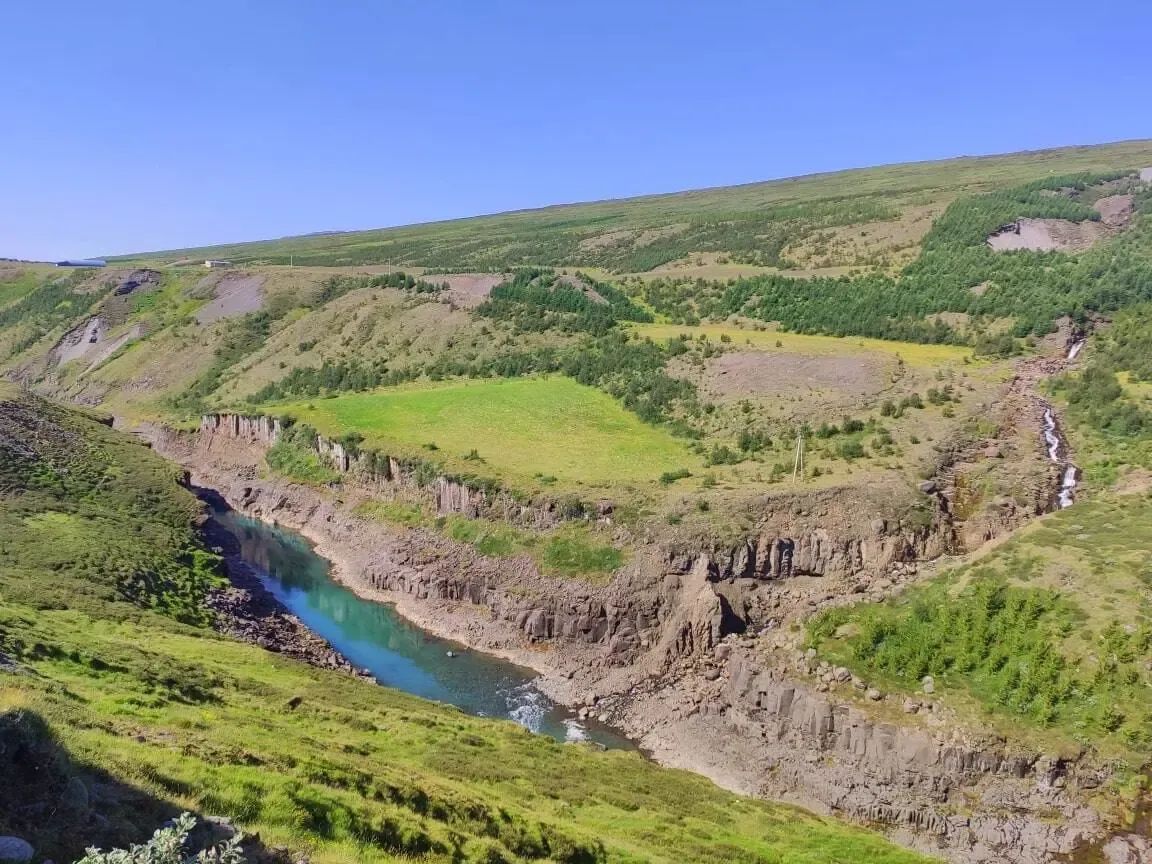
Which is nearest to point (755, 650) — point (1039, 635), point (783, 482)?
point (1039, 635)

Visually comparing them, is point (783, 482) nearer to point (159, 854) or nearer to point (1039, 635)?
point (1039, 635)

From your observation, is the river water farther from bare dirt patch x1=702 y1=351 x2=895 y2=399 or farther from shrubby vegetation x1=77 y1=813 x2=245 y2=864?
bare dirt patch x1=702 y1=351 x2=895 y2=399

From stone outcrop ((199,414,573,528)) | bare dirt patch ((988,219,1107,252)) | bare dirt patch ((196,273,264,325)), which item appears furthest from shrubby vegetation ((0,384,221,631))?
bare dirt patch ((988,219,1107,252))

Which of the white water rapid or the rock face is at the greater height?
the rock face

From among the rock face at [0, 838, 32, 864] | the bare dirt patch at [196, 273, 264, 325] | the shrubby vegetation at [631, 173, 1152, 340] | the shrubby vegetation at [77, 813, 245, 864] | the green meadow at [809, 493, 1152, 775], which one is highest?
the bare dirt patch at [196, 273, 264, 325]

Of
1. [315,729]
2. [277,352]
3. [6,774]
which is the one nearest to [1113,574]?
[315,729]

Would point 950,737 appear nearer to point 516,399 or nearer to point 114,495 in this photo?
point 516,399
